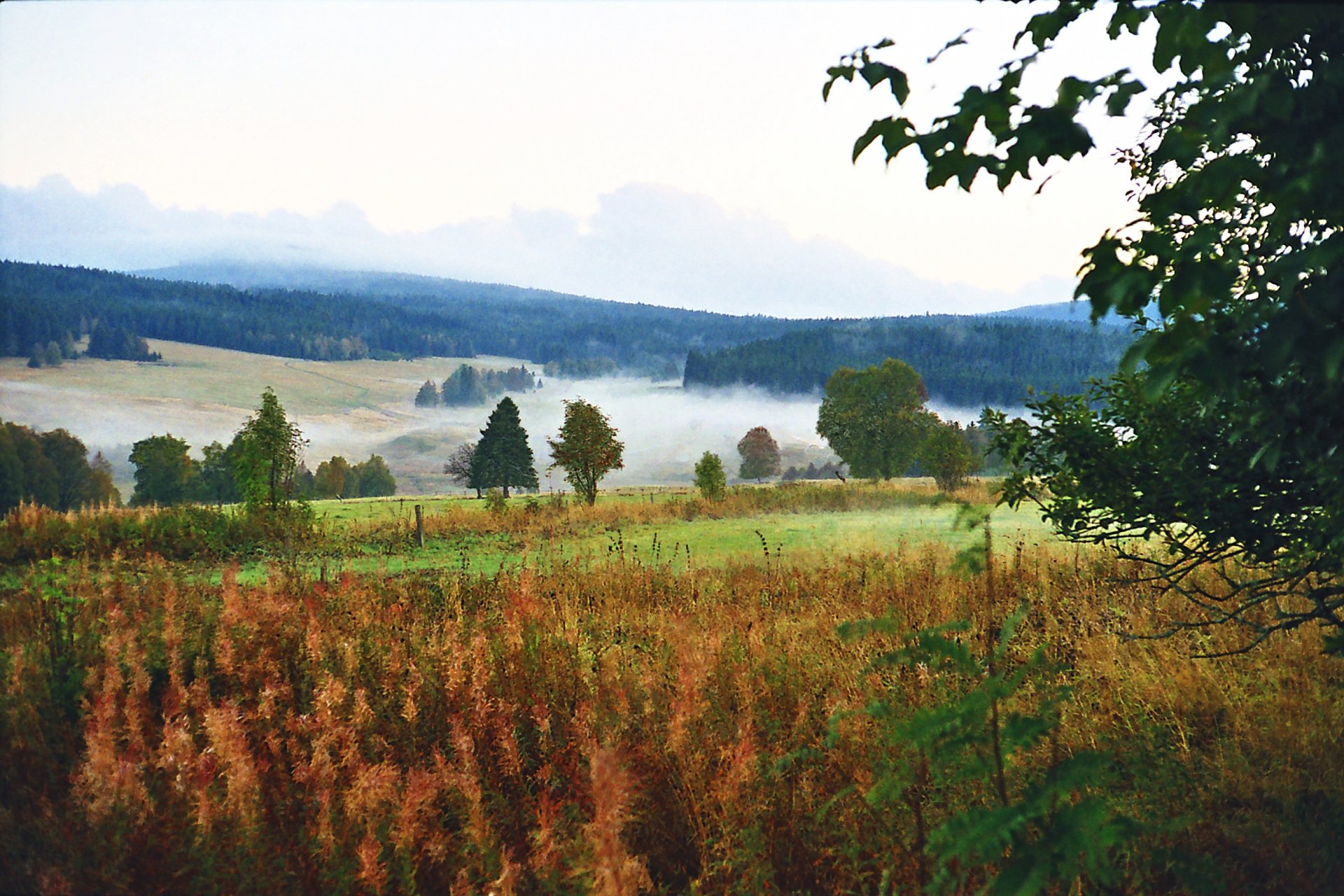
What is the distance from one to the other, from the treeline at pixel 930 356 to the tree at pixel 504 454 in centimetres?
4382

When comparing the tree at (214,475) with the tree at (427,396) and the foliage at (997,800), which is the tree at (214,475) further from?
the tree at (427,396)

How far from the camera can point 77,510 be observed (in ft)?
55.5

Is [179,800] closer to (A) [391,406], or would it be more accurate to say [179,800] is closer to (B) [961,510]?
(B) [961,510]

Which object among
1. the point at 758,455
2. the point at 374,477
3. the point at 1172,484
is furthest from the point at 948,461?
the point at 374,477

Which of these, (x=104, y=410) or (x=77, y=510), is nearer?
(x=77, y=510)

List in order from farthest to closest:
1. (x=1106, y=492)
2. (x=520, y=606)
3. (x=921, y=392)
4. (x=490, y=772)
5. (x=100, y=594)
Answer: (x=921, y=392), (x=100, y=594), (x=520, y=606), (x=1106, y=492), (x=490, y=772)

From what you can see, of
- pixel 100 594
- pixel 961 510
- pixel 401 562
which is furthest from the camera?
pixel 401 562

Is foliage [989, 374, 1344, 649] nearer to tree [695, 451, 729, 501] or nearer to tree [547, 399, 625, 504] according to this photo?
tree [695, 451, 729, 501]

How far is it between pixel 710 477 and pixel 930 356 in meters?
84.4

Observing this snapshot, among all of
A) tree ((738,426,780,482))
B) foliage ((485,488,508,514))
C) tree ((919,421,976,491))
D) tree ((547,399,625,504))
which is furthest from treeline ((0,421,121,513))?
tree ((738,426,780,482))

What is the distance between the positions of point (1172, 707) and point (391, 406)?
81.7 metres

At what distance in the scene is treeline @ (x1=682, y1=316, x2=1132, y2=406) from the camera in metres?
93.4

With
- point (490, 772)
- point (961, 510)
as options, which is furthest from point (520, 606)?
point (961, 510)

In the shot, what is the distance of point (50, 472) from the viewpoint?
2062 centimetres
